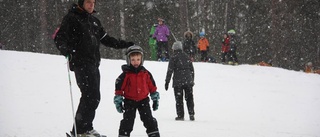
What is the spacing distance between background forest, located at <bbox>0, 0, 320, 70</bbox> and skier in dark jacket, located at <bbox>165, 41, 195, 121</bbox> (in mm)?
18744

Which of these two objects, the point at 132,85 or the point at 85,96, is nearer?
the point at 85,96

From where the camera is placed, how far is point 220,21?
108 ft

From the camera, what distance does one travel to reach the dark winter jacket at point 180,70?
8797mm

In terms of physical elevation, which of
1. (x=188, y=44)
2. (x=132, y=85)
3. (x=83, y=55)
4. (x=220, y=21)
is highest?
(x=220, y=21)

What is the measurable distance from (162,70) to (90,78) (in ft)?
32.7

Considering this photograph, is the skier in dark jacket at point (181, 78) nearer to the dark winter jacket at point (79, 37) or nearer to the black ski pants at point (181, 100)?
the black ski pants at point (181, 100)

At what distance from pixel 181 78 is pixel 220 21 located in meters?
24.8

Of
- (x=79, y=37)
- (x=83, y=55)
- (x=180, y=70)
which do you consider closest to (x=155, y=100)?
(x=83, y=55)

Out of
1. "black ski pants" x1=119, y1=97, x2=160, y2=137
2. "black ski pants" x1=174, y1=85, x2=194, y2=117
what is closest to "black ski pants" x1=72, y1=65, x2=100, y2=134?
"black ski pants" x1=119, y1=97, x2=160, y2=137

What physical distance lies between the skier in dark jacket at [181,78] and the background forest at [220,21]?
61.5 feet

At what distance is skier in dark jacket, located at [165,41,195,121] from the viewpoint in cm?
875

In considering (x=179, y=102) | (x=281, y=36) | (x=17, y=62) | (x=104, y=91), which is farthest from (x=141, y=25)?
(x=179, y=102)

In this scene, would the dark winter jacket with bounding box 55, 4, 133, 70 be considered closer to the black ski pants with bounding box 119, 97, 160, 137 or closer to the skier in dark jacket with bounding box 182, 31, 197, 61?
the black ski pants with bounding box 119, 97, 160, 137

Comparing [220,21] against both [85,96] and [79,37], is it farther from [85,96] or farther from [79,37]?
[85,96]
